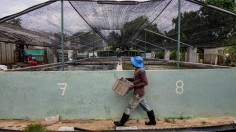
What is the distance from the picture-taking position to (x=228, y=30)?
8586 mm

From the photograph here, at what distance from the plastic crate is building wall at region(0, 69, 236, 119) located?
0.32 meters

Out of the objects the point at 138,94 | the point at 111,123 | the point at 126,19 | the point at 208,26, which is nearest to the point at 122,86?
the point at 138,94

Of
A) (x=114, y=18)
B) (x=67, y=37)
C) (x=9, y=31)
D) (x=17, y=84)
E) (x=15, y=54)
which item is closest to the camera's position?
(x=17, y=84)

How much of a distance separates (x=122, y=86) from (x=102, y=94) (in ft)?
2.02

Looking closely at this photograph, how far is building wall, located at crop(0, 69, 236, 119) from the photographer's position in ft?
19.1

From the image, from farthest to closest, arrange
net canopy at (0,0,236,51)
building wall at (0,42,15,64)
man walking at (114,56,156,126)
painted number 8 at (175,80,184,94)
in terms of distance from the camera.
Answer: building wall at (0,42,15,64) → net canopy at (0,0,236,51) → painted number 8 at (175,80,184,94) → man walking at (114,56,156,126)

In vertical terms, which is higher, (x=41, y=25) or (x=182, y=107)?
(x=41, y=25)

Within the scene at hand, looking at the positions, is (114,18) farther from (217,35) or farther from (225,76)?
(225,76)

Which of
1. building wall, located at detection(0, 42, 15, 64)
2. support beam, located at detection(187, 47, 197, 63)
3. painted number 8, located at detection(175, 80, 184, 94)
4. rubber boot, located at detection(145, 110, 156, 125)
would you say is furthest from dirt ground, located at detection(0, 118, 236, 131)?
building wall, located at detection(0, 42, 15, 64)

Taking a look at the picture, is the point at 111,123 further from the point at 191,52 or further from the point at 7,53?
the point at 7,53

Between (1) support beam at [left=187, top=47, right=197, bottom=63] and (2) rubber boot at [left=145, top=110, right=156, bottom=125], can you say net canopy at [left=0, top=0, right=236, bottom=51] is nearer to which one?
(1) support beam at [left=187, top=47, right=197, bottom=63]

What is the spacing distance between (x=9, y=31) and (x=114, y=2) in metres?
3.49

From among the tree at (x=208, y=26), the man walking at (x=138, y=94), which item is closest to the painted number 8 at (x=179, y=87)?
the man walking at (x=138, y=94)

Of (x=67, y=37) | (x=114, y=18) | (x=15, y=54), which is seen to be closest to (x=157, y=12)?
(x=114, y=18)
